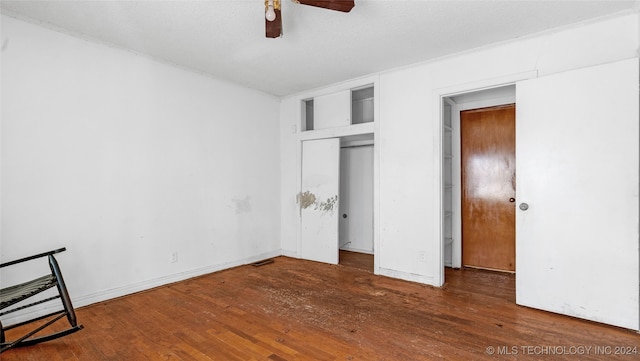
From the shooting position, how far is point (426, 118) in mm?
3551

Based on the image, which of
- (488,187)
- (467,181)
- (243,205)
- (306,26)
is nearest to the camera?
(306,26)

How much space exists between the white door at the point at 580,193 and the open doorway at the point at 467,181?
47.7 inches

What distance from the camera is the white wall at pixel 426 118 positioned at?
2.78 metres

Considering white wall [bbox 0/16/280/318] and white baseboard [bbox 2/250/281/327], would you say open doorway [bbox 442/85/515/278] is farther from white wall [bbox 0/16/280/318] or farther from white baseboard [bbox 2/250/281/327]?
white baseboard [bbox 2/250/281/327]

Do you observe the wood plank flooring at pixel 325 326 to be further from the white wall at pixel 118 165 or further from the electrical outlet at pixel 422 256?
the white wall at pixel 118 165

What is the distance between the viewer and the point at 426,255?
3.53 meters

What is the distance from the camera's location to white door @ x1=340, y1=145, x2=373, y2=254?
5.11m

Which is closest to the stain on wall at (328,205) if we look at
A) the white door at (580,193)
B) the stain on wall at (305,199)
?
the stain on wall at (305,199)

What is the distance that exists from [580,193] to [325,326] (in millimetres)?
2391

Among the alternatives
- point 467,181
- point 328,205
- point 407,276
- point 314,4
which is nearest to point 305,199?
point 328,205

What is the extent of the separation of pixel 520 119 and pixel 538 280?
4.84ft

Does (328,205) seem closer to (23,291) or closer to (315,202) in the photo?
(315,202)

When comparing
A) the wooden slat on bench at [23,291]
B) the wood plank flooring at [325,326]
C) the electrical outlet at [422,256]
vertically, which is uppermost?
the wooden slat on bench at [23,291]

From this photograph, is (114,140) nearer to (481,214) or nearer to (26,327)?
(26,327)
